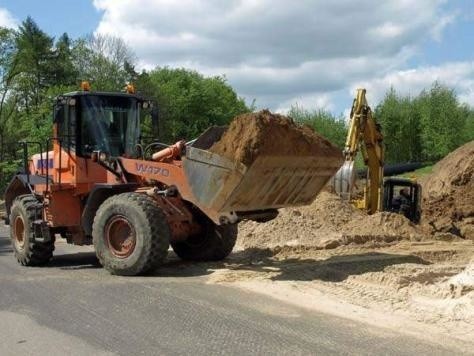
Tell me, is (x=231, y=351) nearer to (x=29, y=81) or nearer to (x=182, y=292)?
(x=182, y=292)

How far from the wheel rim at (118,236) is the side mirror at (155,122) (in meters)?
2.48

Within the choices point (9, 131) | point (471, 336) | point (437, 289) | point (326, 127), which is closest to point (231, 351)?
point (471, 336)

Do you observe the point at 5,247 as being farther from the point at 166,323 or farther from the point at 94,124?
the point at 166,323

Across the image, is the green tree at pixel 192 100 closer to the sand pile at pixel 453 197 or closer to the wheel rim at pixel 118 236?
the sand pile at pixel 453 197

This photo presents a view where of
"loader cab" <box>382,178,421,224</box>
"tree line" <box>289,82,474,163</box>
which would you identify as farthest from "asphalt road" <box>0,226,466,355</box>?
"tree line" <box>289,82,474,163</box>

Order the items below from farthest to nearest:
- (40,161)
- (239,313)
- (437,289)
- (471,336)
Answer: (40,161) → (437,289) → (239,313) → (471,336)

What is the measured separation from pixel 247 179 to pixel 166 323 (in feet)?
9.33

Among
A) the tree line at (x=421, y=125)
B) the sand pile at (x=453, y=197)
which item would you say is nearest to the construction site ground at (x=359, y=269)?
the sand pile at (x=453, y=197)

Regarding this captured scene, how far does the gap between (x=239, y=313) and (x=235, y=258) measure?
4.63 meters

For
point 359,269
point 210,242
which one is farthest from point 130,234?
point 359,269

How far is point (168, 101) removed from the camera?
62531mm

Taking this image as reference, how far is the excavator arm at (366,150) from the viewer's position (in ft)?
57.0

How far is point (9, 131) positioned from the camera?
44.5 metres

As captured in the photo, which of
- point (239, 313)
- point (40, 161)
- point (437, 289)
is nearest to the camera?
point (239, 313)
